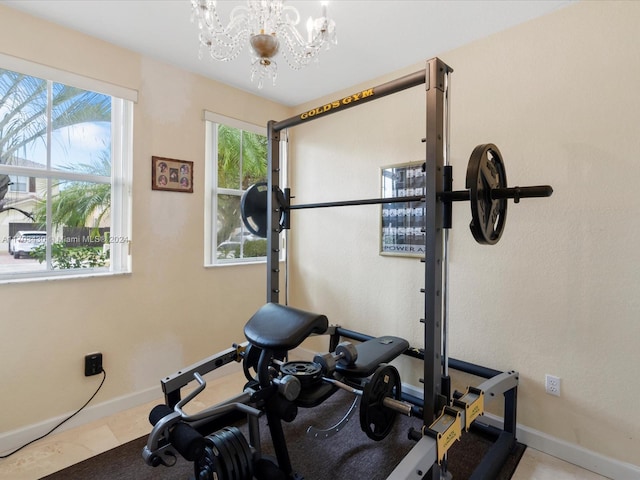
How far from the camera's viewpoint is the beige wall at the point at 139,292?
198cm

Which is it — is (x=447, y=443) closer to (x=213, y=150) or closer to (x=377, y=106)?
(x=377, y=106)

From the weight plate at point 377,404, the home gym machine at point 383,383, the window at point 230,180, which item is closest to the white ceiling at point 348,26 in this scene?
the window at point 230,180

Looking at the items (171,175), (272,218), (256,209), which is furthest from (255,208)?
(171,175)

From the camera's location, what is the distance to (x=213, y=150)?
9.32 feet

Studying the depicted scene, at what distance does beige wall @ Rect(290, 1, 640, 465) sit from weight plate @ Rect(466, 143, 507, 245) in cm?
61

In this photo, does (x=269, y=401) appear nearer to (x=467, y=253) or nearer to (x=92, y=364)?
(x=92, y=364)

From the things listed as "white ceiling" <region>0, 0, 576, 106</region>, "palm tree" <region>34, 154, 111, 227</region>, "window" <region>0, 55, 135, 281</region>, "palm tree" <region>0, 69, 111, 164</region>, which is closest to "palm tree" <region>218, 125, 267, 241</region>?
"white ceiling" <region>0, 0, 576, 106</region>

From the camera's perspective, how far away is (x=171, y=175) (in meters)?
2.56

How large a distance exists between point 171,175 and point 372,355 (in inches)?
75.4

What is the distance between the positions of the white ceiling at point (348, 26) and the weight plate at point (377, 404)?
6.37ft

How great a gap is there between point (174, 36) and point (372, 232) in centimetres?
191

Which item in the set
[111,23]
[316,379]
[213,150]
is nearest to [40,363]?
[316,379]

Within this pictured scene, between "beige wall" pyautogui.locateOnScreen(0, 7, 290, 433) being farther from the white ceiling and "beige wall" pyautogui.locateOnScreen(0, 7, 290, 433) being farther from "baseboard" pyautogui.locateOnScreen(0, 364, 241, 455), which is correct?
the white ceiling

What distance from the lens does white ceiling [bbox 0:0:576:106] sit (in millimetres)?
1878
